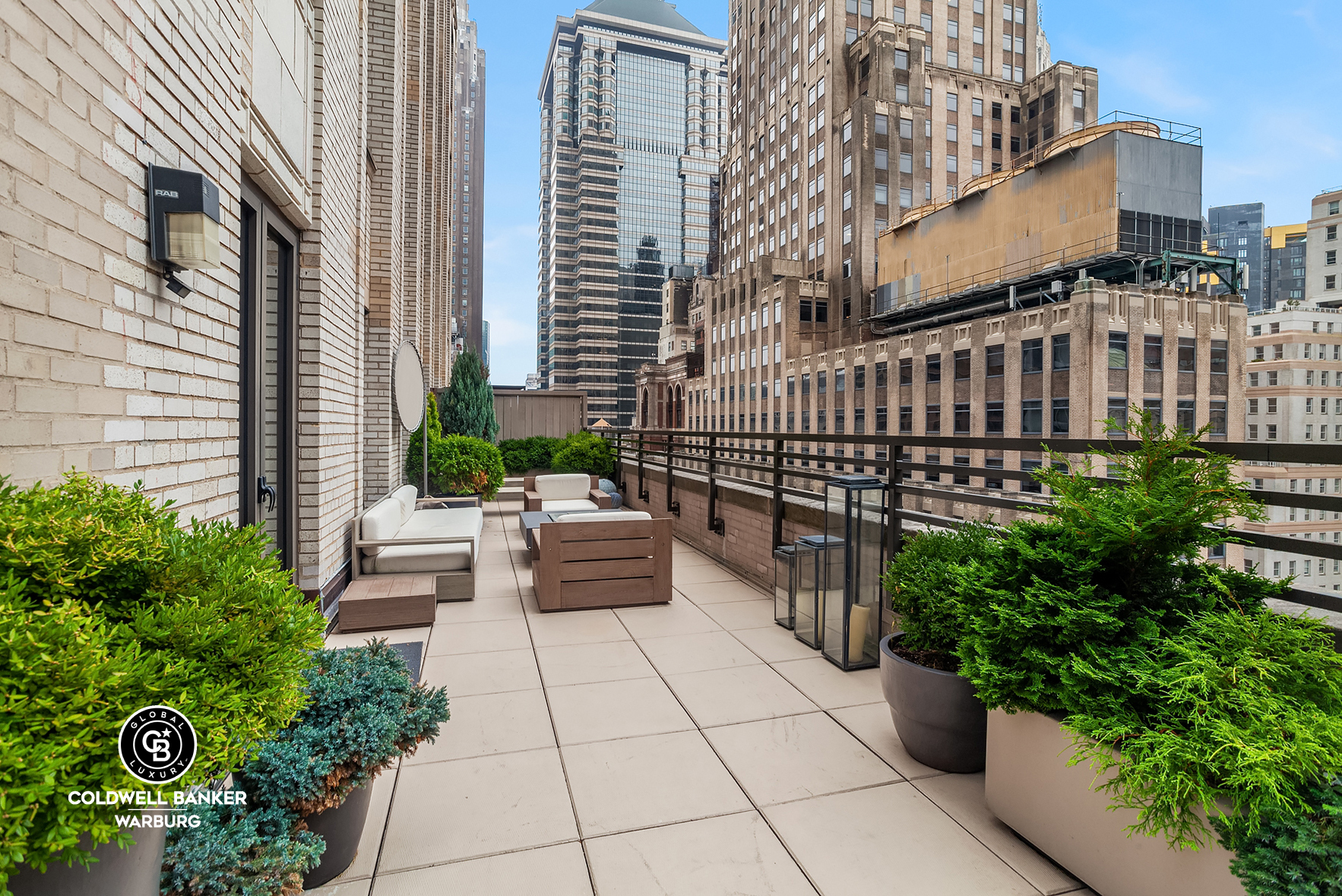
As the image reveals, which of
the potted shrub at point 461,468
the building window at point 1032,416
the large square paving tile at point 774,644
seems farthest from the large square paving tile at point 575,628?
the building window at point 1032,416

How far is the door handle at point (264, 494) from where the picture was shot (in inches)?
137

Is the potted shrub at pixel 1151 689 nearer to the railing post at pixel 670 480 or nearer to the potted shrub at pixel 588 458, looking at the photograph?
the railing post at pixel 670 480

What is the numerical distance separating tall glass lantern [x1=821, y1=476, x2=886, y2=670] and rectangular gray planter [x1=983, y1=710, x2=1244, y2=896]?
1506 mm

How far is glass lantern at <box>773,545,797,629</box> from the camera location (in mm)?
4574

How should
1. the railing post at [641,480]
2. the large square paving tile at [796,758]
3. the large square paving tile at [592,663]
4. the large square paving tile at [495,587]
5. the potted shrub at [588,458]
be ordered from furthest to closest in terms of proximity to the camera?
the potted shrub at [588,458], the railing post at [641,480], the large square paving tile at [495,587], the large square paving tile at [592,663], the large square paving tile at [796,758]

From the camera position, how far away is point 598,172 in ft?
343

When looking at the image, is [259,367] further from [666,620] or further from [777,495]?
[777,495]

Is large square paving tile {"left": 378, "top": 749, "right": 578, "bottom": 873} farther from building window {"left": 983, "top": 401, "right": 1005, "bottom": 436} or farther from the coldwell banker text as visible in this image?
building window {"left": 983, "top": 401, "right": 1005, "bottom": 436}

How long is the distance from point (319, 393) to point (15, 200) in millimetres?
3069

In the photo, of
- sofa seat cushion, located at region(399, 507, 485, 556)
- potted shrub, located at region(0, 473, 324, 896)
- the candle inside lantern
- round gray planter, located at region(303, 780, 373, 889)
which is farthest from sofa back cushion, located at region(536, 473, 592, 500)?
potted shrub, located at region(0, 473, 324, 896)

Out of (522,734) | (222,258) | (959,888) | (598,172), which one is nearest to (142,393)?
(222,258)

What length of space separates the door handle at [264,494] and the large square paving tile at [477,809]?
177 centimetres

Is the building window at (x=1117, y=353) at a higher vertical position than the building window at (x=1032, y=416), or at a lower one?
higher

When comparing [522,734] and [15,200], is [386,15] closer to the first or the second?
[15,200]
